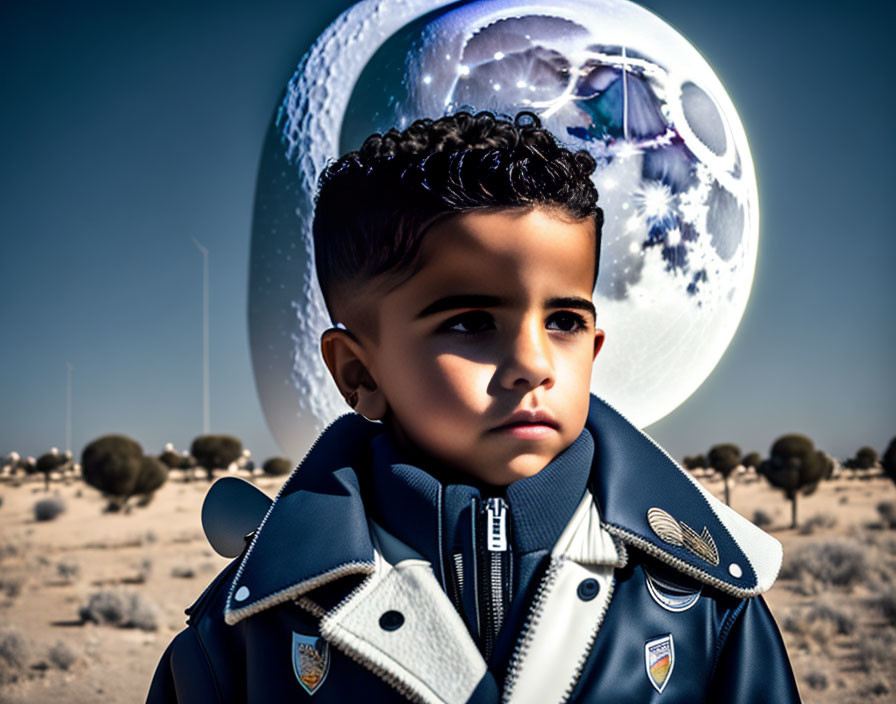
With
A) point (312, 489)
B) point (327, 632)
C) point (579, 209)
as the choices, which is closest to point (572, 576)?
point (327, 632)

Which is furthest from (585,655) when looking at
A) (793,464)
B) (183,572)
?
(793,464)

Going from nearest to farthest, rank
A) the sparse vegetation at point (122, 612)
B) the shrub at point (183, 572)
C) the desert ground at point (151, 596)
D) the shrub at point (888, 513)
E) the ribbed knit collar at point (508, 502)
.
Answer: the ribbed knit collar at point (508, 502), the desert ground at point (151, 596), the sparse vegetation at point (122, 612), the shrub at point (183, 572), the shrub at point (888, 513)

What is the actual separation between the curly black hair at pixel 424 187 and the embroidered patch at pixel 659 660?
0.73 meters

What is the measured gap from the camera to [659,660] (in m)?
1.50

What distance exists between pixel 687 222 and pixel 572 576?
55.2 inches

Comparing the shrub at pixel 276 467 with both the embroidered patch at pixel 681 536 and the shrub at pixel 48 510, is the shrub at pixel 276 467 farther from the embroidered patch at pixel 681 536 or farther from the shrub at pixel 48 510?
the embroidered patch at pixel 681 536

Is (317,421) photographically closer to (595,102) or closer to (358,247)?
(358,247)

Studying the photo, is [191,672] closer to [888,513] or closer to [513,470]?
[513,470]

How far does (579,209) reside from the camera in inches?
62.1

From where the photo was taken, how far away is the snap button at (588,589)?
1.47m

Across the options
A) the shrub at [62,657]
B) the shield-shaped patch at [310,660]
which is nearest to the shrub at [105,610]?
the shrub at [62,657]

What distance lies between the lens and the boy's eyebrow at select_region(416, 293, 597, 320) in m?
1.46

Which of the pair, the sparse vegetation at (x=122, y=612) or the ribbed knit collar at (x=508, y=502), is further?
the sparse vegetation at (x=122, y=612)

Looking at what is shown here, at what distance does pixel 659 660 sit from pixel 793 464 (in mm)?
27542
